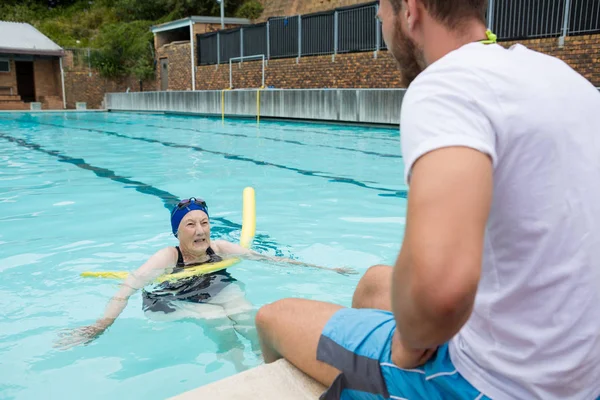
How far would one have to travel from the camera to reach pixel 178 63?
99.8 feet

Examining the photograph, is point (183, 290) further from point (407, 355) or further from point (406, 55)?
point (406, 55)

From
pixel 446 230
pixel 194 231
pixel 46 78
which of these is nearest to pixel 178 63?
pixel 46 78

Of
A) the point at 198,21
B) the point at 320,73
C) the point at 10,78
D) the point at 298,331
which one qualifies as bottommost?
the point at 298,331

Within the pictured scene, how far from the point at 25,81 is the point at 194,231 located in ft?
116

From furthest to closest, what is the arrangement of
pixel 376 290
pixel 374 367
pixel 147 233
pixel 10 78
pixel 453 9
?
pixel 10 78
pixel 147 233
pixel 376 290
pixel 374 367
pixel 453 9

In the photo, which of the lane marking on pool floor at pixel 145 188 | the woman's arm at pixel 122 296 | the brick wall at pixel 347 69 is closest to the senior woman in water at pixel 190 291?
the woman's arm at pixel 122 296

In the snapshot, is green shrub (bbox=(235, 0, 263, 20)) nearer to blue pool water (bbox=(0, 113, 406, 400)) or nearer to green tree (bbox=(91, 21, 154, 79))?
green tree (bbox=(91, 21, 154, 79))

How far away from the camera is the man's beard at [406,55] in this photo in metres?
1.20

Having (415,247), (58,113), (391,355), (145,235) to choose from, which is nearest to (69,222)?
(145,235)

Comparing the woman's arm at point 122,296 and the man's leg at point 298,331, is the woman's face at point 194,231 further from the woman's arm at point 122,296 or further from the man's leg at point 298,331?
the man's leg at point 298,331

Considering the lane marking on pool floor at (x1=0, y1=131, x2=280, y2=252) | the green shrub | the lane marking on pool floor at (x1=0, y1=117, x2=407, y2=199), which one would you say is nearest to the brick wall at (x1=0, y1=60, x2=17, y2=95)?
the green shrub

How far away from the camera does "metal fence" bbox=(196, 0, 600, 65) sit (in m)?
13.2

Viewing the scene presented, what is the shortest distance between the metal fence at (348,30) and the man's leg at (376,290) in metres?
13.1

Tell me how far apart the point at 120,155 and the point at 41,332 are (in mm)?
7815
